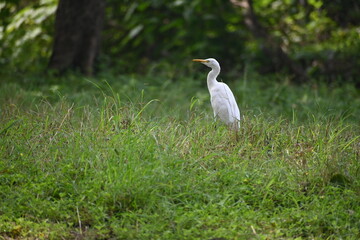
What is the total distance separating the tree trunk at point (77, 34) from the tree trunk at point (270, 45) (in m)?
2.91

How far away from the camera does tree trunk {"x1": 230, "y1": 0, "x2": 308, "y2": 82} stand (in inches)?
396

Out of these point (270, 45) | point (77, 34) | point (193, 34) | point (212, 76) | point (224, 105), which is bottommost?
point (270, 45)

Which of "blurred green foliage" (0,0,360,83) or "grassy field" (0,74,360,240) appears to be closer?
"grassy field" (0,74,360,240)

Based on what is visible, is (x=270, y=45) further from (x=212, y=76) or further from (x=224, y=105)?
(x=224, y=105)

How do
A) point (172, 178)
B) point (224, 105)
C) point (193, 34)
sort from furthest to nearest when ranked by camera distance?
point (193, 34), point (224, 105), point (172, 178)

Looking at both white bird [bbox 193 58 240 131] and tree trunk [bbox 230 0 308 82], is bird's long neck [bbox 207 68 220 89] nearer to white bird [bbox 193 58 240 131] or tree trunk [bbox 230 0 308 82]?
white bird [bbox 193 58 240 131]

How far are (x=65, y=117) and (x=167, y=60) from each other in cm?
652

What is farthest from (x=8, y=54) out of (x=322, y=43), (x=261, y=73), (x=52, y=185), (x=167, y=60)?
(x=52, y=185)

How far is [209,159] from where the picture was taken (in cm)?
429

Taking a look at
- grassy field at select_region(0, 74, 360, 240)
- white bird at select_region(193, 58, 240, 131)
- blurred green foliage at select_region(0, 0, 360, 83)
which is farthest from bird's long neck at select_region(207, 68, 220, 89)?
blurred green foliage at select_region(0, 0, 360, 83)

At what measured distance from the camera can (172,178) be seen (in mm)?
3891

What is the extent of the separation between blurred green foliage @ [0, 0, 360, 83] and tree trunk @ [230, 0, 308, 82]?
15cm

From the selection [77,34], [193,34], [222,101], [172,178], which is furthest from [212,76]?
[193,34]

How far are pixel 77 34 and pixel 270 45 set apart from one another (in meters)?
3.72
